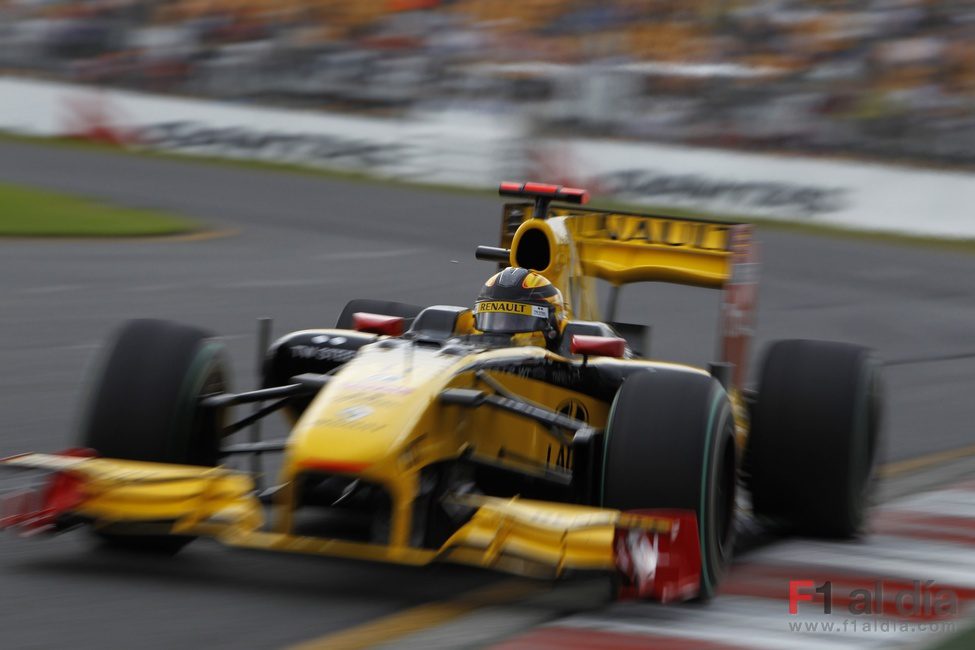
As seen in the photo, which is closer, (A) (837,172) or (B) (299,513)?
(B) (299,513)

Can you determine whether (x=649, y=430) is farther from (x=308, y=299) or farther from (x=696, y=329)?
(x=308, y=299)

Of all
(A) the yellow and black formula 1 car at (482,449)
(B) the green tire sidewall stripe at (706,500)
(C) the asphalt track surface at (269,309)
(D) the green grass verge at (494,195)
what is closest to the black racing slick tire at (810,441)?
(A) the yellow and black formula 1 car at (482,449)

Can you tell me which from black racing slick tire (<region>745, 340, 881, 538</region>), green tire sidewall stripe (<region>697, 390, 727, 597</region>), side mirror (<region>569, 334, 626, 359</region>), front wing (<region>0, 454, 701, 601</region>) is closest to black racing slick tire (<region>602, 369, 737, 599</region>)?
green tire sidewall stripe (<region>697, 390, 727, 597</region>)

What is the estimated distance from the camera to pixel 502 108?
26812mm

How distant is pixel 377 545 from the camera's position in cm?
568

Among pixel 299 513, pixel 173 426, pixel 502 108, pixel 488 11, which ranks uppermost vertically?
pixel 488 11

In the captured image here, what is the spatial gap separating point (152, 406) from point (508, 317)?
5.32ft

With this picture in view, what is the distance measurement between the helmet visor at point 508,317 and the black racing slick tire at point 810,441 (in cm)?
106

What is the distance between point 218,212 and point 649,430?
1660cm

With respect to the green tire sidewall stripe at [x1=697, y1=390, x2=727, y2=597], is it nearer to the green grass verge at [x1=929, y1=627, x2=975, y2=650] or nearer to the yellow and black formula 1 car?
→ the yellow and black formula 1 car

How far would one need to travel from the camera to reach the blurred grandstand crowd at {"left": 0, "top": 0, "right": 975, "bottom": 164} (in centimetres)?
2342

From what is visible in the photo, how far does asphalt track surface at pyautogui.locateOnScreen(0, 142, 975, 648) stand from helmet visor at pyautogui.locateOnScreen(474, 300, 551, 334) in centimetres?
119

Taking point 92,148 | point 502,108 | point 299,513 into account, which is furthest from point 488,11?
point 299,513

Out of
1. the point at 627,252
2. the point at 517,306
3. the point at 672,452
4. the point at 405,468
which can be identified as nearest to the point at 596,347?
the point at 517,306
